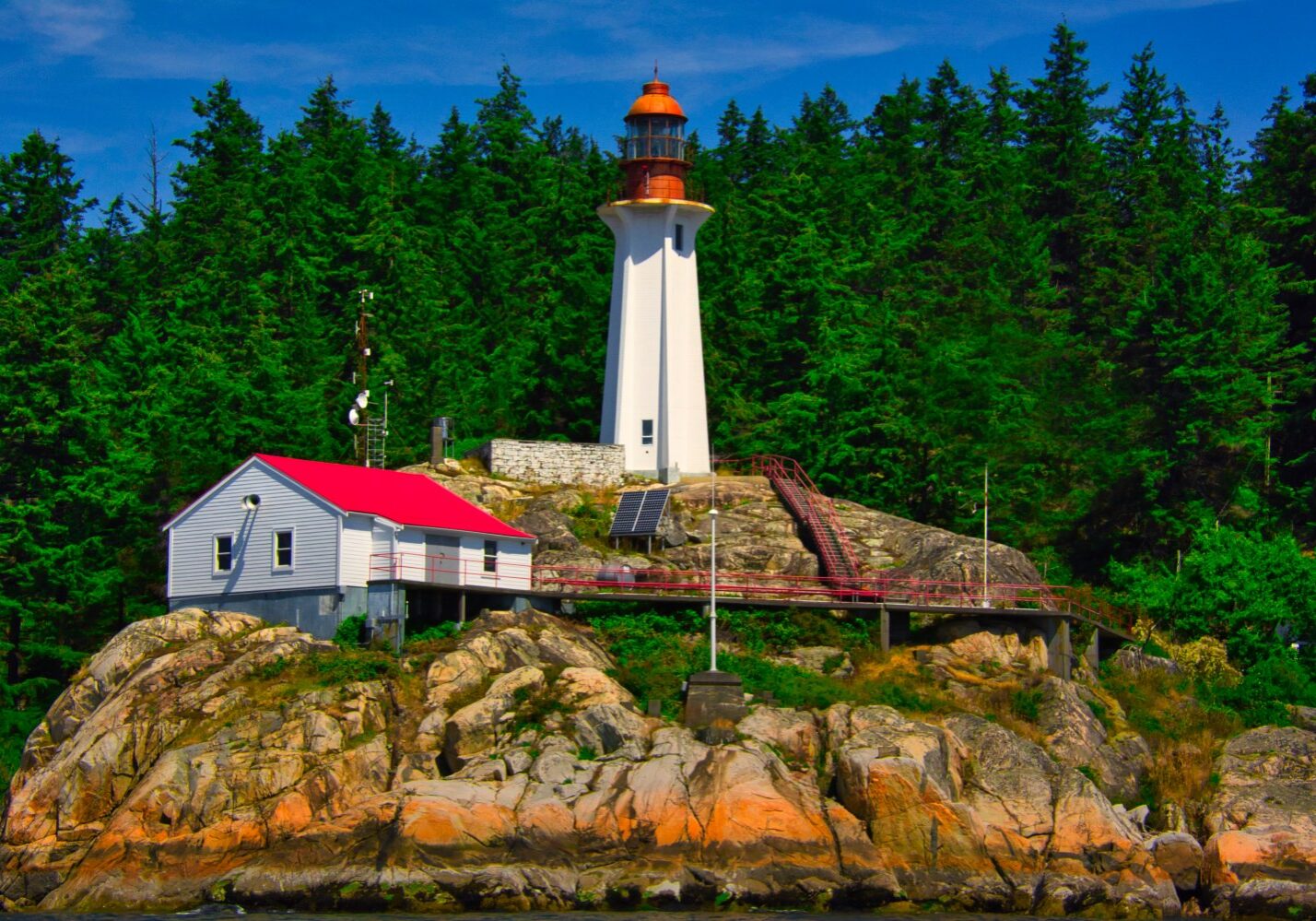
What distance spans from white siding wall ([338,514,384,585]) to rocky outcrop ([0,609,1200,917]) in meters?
2.63

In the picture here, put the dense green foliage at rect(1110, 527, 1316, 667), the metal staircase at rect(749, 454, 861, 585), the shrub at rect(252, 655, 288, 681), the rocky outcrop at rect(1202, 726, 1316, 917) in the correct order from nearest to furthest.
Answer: the rocky outcrop at rect(1202, 726, 1316, 917) → the shrub at rect(252, 655, 288, 681) → the metal staircase at rect(749, 454, 861, 585) → the dense green foliage at rect(1110, 527, 1316, 667)

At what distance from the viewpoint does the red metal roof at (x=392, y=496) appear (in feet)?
140

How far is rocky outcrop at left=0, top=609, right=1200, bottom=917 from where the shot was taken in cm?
3497

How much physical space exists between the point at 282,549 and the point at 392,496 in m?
3.35

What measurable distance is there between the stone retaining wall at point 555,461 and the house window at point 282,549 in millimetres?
10233

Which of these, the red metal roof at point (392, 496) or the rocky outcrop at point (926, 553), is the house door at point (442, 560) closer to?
the red metal roof at point (392, 496)

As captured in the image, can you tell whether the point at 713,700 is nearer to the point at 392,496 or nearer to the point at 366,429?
the point at 392,496

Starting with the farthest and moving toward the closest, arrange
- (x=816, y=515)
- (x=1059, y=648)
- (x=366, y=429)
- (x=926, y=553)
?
(x=366, y=429)
(x=816, y=515)
(x=926, y=553)
(x=1059, y=648)

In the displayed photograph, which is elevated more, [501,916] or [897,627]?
[897,627]

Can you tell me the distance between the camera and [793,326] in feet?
201

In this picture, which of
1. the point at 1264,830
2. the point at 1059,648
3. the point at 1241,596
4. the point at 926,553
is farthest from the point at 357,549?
the point at 1241,596

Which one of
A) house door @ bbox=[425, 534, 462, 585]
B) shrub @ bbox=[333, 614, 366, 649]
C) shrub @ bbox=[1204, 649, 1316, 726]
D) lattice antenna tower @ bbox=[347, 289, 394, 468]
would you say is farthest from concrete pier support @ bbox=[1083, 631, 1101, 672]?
lattice antenna tower @ bbox=[347, 289, 394, 468]

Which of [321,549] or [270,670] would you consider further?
[321,549]

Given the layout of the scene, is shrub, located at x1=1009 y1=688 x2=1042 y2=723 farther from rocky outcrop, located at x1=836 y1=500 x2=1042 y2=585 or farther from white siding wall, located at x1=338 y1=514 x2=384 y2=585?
white siding wall, located at x1=338 y1=514 x2=384 y2=585
